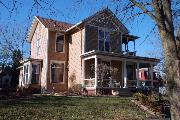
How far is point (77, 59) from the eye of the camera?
27.3 meters

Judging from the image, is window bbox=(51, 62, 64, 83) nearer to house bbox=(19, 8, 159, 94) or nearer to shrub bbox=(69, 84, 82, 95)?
house bbox=(19, 8, 159, 94)

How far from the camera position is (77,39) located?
27.7m

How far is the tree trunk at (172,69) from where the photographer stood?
23.8 ft

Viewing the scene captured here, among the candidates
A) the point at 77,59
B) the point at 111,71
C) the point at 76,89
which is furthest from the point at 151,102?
the point at 77,59

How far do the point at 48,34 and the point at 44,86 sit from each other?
17.4 feet

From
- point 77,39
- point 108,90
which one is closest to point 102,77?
point 108,90

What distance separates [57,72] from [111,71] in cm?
600

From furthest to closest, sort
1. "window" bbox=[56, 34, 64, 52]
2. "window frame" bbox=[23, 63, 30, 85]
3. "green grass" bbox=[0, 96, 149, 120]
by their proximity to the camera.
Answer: "window frame" bbox=[23, 63, 30, 85] → "window" bbox=[56, 34, 64, 52] → "green grass" bbox=[0, 96, 149, 120]

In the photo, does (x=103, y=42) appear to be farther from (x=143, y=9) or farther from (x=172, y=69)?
(x=172, y=69)

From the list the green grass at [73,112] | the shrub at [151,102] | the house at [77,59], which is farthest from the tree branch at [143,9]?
the house at [77,59]

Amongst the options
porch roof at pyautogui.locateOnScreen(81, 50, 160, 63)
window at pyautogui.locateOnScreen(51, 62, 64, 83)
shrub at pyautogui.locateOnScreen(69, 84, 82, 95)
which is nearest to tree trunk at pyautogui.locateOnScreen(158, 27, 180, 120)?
porch roof at pyautogui.locateOnScreen(81, 50, 160, 63)

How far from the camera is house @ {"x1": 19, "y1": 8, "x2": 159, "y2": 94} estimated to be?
26.5m

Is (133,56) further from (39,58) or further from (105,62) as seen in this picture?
(39,58)

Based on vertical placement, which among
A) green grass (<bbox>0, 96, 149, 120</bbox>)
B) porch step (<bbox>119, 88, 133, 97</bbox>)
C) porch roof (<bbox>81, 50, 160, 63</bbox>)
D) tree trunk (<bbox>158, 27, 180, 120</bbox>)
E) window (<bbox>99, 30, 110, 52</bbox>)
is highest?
window (<bbox>99, 30, 110, 52</bbox>)
